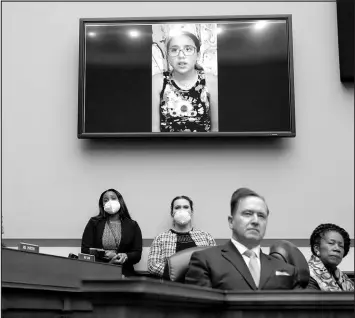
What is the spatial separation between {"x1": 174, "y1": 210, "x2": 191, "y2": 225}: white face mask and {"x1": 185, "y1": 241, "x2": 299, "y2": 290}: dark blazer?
277cm

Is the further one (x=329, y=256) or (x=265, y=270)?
(x=329, y=256)

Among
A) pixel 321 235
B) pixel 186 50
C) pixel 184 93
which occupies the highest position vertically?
pixel 186 50

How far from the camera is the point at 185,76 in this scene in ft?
21.5

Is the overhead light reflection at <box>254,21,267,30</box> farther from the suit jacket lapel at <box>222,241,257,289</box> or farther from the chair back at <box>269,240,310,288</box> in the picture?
the suit jacket lapel at <box>222,241,257,289</box>

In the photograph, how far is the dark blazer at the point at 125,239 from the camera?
5590mm

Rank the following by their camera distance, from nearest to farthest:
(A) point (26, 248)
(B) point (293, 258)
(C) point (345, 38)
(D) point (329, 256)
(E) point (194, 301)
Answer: (E) point (194, 301) → (B) point (293, 258) → (A) point (26, 248) → (D) point (329, 256) → (C) point (345, 38)

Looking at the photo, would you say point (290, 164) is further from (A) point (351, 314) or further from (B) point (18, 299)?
(A) point (351, 314)

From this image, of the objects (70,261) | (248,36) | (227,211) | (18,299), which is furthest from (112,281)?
(248,36)

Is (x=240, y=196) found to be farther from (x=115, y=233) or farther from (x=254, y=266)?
(x=115, y=233)

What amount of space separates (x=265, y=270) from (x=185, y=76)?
407 cm

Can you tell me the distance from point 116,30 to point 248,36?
130 centimetres

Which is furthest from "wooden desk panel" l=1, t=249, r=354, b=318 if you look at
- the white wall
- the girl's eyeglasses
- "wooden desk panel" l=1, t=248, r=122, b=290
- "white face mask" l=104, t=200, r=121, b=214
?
the girl's eyeglasses

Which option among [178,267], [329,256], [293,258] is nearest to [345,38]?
[329,256]

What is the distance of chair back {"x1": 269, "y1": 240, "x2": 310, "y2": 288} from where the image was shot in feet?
10.0
